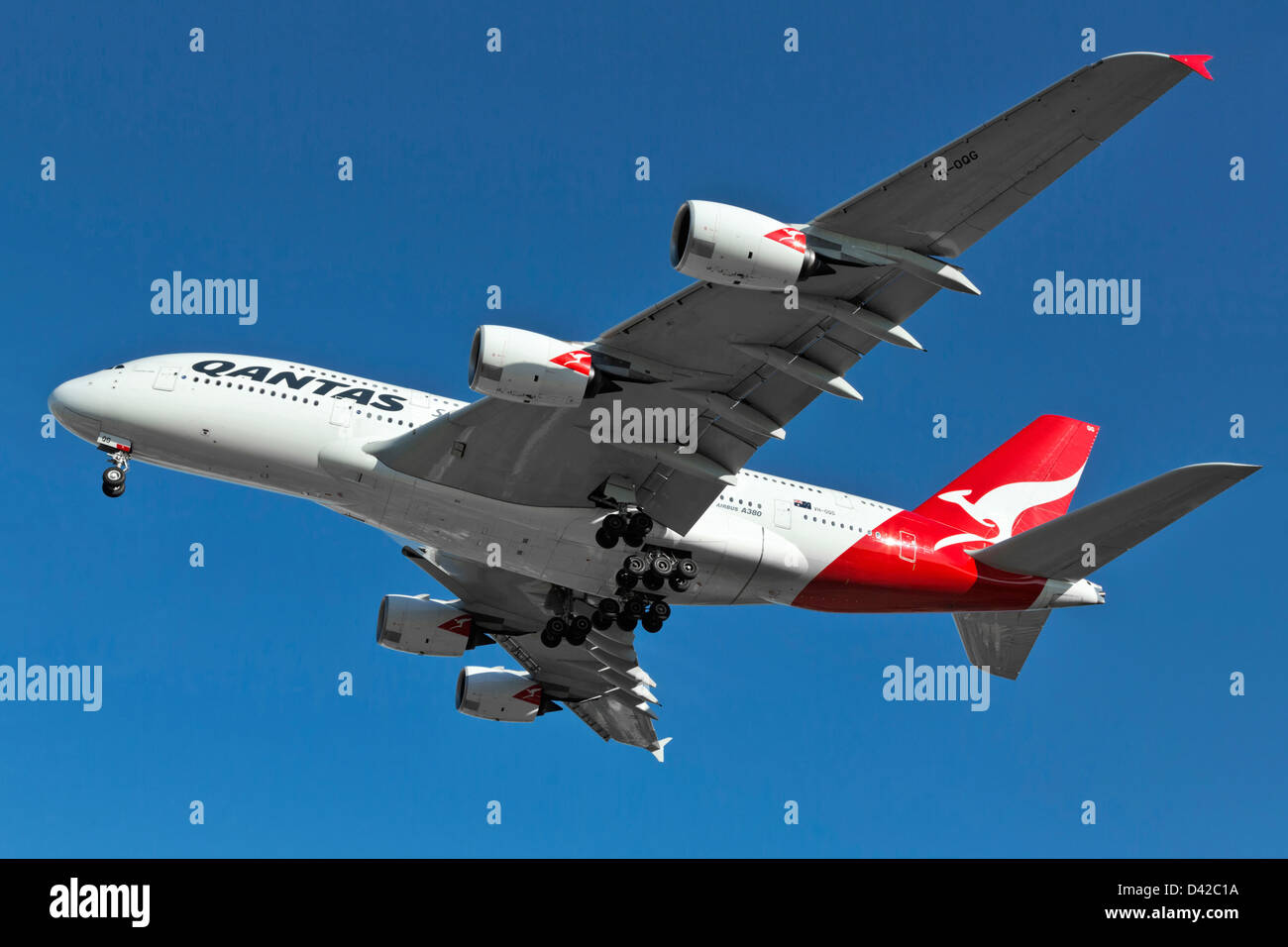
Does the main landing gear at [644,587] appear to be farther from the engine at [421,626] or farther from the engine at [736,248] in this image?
the engine at [736,248]

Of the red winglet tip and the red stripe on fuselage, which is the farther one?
the red stripe on fuselage

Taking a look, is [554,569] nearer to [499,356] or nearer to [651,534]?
[651,534]

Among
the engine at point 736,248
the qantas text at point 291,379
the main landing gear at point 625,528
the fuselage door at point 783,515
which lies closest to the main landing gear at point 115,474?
the qantas text at point 291,379

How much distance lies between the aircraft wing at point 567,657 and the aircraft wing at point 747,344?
7885 millimetres

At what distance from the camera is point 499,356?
2428 centimetres

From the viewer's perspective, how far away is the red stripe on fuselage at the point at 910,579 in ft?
98.3

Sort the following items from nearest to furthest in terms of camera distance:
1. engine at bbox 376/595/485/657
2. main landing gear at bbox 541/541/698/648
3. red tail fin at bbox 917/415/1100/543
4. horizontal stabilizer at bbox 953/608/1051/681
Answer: main landing gear at bbox 541/541/698/648 → horizontal stabilizer at bbox 953/608/1051/681 → red tail fin at bbox 917/415/1100/543 → engine at bbox 376/595/485/657

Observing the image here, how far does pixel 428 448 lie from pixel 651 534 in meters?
5.62

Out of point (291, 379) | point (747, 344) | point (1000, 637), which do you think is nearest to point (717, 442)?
point (747, 344)

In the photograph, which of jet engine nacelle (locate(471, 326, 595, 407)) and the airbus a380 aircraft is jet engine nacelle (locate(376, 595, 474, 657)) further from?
jet engine nacelle (locate(471, 326, 595, 407))

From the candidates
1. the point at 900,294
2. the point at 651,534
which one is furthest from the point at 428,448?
the point at 900,294

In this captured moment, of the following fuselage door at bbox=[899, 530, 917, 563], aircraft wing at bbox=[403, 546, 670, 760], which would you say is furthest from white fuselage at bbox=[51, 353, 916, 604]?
aircraft wing at bbox=[403, 546, 670, 760]

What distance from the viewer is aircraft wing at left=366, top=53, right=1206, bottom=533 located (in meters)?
20.7

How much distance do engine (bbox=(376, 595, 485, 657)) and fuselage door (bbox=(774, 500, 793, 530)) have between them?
10.7 metres
